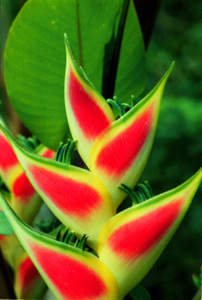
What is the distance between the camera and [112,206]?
0.86ft

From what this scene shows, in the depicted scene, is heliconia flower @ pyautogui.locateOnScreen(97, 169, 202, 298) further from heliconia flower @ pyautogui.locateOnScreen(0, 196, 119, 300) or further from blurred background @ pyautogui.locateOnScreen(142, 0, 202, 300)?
blurred background @ pyautogui.locateOnScreen(142, 0, 202, 300)

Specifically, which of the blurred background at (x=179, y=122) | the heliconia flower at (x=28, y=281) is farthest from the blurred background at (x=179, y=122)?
the heliconia flower at (x=28, y=281)

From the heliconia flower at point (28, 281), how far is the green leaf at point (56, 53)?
0.08m

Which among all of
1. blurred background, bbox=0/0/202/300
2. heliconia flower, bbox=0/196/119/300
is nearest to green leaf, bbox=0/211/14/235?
heliconia flower, bbox=0/196/119/300

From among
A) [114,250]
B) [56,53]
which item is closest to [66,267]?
[114,250]

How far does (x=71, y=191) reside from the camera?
249mm

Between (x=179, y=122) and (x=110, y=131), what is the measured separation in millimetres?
1368

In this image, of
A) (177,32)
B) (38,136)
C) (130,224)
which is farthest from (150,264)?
(177,32)

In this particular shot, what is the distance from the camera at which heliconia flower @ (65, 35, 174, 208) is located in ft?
0.82

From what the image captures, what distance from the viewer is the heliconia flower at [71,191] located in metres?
0.25

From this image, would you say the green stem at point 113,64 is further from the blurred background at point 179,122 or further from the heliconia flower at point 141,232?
the blurred background at point 179,122

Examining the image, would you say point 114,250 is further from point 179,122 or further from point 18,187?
point 179,122

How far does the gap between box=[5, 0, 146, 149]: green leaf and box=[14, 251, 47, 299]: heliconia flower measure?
0.27 feet

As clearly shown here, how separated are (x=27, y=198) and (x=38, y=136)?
0.14 feet
